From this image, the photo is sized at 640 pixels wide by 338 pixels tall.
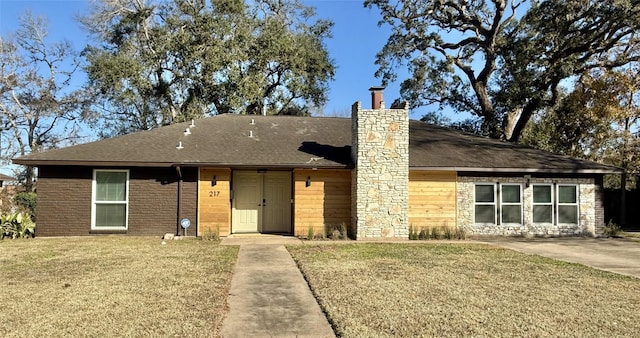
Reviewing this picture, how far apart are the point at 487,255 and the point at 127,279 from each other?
298 inches

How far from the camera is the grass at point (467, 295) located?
16.4ft

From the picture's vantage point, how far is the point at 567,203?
1516 centimetres

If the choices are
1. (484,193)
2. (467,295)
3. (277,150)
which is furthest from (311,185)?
(467,295)

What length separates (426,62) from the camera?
26.9m

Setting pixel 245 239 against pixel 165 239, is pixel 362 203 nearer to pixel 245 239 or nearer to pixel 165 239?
pixel 245 239

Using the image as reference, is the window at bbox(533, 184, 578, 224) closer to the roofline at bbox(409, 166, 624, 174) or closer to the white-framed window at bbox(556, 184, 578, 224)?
the white-framed window at bbox(556, 184, 578, 224)

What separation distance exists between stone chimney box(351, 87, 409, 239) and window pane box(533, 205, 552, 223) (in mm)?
4644

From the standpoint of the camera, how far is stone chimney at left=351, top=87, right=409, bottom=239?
44.4ft

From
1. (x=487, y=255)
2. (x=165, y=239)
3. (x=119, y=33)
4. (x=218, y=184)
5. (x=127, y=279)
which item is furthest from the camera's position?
(x=119, y=33)

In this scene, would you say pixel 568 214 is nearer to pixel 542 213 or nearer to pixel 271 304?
pixel 542 213

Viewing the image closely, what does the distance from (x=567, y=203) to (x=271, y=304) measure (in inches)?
503

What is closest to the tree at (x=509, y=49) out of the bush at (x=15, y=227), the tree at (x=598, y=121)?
the tree at (x=598, y=121)

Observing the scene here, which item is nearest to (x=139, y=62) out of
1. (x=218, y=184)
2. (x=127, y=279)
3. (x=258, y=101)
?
(x=258, y=101)

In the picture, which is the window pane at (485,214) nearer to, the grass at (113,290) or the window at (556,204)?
the window at (556,204)
